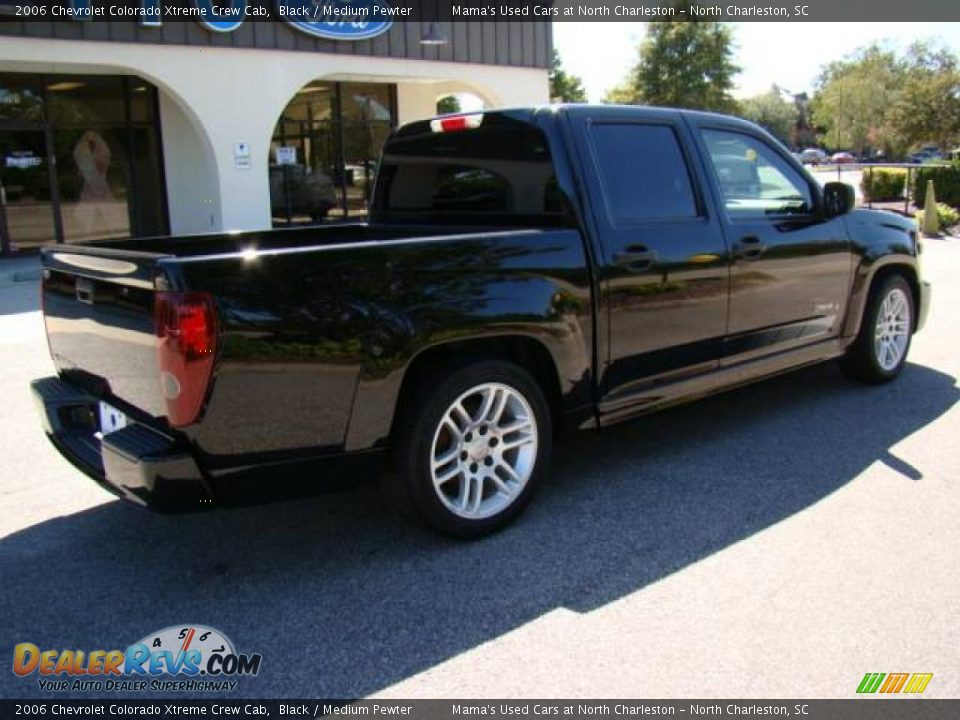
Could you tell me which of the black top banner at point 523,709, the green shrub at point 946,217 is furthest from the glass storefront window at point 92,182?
the green shrub at point 946,217

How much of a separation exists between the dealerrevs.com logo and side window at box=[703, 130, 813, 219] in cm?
337

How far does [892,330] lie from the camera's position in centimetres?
620

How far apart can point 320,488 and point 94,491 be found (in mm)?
1728

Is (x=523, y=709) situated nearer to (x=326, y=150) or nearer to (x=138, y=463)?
Result: (x=138, y=463)

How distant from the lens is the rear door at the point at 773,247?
4.85m

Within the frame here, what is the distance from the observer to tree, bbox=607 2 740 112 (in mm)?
44125

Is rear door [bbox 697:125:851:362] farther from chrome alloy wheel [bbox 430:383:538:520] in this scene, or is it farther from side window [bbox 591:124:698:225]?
chrome alloy wheel [bbox 430:383:538:520]

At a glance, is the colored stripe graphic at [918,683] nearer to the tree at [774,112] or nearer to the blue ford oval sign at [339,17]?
the blue ford oval sign at [339,17]

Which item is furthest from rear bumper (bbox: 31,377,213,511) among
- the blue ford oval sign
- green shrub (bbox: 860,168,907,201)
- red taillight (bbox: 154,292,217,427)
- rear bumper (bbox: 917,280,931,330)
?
green shrub (bbox: 860,168,907,201)

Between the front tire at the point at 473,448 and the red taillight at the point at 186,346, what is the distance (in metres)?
0.86

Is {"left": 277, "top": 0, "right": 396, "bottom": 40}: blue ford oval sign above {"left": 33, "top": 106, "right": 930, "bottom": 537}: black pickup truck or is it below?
above

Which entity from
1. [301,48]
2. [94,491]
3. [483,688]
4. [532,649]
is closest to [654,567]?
[532,649]

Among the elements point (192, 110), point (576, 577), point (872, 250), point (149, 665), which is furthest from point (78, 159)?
point (576, 577)

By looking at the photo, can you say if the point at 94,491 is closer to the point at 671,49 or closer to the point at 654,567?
the point at 654,567
